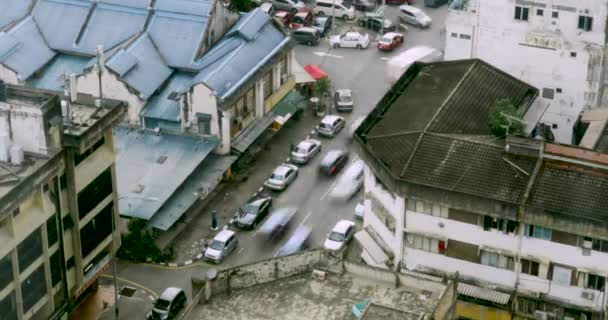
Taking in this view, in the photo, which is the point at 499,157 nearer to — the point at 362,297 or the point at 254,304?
the point at 362,297

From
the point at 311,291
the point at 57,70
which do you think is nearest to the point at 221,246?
the point at 311,291

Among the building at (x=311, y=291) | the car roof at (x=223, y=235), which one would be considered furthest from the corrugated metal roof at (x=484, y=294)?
the car roof at (x=223, y=235)

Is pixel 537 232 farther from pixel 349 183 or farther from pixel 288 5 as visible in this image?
pixel 288 5

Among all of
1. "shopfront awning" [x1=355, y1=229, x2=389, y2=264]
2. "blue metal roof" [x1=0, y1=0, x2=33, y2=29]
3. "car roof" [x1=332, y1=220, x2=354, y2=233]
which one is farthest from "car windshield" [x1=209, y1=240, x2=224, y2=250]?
"blue metal roof" [x1=0, y1=0, x2=33, y2=29]

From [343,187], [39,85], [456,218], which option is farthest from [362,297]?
[39,85]

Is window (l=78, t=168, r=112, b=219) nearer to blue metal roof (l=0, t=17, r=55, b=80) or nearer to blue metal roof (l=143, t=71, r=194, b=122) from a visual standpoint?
blue metal roof (l=143, t=71, r=194, b=122)
